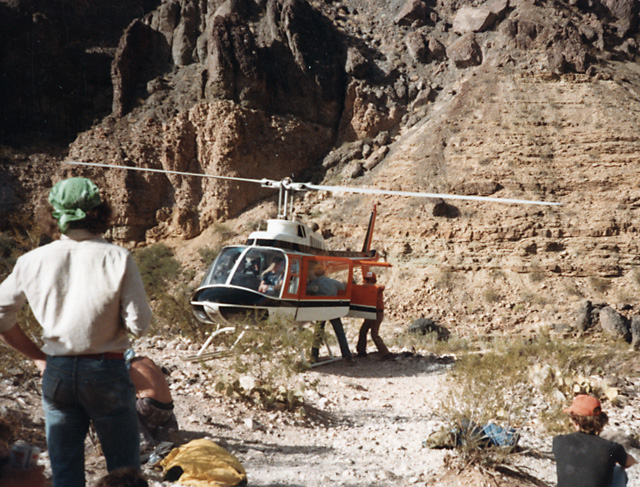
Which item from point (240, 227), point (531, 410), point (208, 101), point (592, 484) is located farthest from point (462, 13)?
point (592, 484)

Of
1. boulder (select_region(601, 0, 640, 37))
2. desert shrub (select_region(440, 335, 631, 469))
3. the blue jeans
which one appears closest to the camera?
the blue jeans

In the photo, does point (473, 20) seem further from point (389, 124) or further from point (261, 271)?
point (261, 271)

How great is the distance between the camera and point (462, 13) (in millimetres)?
32625

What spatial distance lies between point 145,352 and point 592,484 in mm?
6995

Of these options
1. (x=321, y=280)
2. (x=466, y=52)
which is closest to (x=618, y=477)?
(x=321, y=280)

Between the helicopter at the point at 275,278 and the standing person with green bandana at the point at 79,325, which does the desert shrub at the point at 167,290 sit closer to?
the helicopter at the point at 275,278

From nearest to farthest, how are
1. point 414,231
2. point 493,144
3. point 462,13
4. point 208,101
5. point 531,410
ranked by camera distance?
1. point 531,410
2. point 414,231
3. point 493,144
4. point 208,101
5. point 462,13

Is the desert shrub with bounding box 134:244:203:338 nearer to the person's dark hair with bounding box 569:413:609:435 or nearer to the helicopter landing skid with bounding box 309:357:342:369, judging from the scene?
the helicopter landing skid with bounding box 309:357:342:369

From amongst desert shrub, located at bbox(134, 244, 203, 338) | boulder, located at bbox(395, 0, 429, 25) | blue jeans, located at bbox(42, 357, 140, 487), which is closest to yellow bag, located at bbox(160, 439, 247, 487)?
blue jeans, located at bbox(42, 357, 140, 487)

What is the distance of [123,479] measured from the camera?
2.49 meters

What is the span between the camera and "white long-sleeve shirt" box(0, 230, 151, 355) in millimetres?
2438

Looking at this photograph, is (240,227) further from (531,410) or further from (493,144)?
(531,410)

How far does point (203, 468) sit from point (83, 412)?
1679mm

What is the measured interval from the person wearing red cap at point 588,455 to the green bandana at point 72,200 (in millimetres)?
3071
